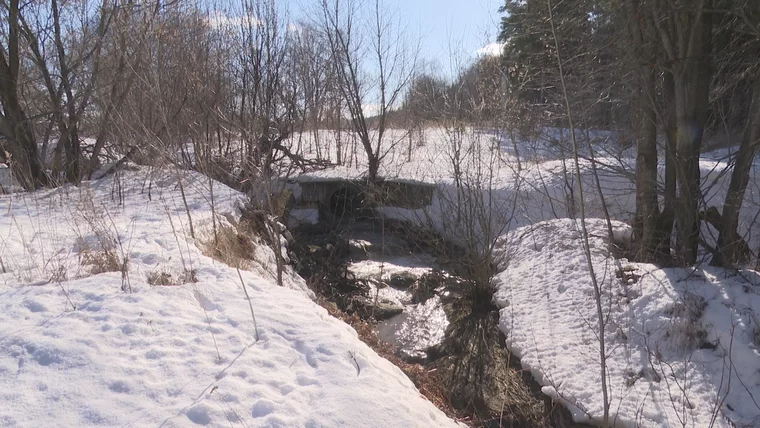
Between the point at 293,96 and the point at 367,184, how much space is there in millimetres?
3333

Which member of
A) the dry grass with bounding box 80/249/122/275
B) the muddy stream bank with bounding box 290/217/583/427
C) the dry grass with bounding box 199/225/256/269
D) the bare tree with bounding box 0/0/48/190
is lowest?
the muddy stream bank with bounding box 290/217/583/427

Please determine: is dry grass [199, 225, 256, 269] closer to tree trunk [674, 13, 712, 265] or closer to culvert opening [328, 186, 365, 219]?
tree trunk [674, 13, 712, 265]

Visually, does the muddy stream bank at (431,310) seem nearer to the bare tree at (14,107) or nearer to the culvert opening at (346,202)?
the culvert opening at (346,202)

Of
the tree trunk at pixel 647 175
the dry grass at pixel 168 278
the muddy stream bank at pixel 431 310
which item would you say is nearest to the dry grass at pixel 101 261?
the dry grass at pixel 168 278

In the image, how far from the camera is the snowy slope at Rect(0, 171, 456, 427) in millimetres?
2682

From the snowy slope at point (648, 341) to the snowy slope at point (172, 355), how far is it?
6.71ft

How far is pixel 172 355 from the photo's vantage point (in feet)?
10.4

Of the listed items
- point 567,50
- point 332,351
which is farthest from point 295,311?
point 567,50

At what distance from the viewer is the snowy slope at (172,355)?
2.68 m

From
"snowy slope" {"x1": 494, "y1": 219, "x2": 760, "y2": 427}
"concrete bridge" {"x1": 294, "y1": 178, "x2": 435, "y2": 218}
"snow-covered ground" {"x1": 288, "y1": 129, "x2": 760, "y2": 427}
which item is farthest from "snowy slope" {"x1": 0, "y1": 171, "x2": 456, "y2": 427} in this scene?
"concrete bridge" {"x1": 294, "y1": 178, "x2": 435, "y2": 218}

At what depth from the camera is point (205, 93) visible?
11.2 m

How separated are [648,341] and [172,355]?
4.44 meters

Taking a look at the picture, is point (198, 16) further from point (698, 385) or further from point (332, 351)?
point (698, 385)

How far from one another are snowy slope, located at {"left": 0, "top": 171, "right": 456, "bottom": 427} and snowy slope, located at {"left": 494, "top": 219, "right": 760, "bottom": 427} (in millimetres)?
2046
